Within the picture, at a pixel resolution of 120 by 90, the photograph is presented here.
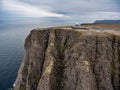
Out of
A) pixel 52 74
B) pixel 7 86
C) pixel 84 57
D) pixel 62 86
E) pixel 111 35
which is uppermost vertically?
pixel 111 35

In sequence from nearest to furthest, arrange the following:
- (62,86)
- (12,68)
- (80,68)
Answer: (80,68)
(62,86)
(12,68)

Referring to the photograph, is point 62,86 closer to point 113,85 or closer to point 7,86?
point 113,85

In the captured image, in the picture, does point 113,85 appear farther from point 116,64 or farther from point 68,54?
point 68,54

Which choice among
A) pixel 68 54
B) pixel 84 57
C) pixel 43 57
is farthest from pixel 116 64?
pixel 43 57

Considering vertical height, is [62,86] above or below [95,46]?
below

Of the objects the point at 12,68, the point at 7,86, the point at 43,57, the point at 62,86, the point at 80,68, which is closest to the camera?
the point at 80,68

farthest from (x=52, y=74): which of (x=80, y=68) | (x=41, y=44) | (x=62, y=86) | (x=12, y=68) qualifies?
(x=12, y=68)

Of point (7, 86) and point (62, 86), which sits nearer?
point (62, 86)
